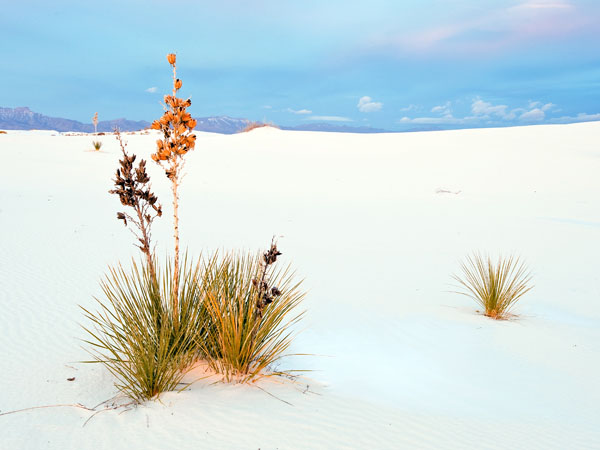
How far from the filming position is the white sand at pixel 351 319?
8.22 feet

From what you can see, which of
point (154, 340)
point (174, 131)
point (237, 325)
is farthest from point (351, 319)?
point (174, 131)

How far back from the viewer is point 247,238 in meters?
9.07

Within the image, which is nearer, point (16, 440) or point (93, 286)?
point (16, 440)

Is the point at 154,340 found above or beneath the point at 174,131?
beneath

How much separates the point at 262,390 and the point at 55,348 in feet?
6.28

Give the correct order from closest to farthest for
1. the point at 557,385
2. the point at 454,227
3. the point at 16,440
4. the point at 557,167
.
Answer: the point at 16,440
the point at 557,385
the point at 454,227
the point at 557,167

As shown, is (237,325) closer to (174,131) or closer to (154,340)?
(154,340)

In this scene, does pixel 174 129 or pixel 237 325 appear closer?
pixel 174 129

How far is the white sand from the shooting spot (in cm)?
251

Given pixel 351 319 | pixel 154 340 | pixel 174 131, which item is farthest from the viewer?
pixel 351 319

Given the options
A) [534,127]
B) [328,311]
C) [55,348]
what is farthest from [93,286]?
[534,127]

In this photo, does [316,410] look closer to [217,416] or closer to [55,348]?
[217,416]

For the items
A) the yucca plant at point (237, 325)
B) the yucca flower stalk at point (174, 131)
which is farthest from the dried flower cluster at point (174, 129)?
the yucca plant at point (237, 325)

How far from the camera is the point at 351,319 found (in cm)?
493
